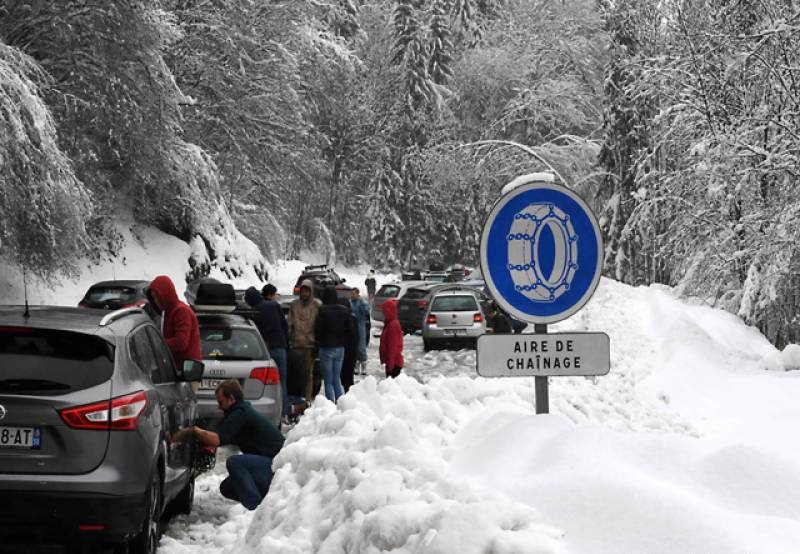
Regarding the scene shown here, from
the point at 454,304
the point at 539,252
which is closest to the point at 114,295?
the point at 454,304

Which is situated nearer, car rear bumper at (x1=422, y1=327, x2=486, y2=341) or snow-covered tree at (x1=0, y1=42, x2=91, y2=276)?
snow-covered tree at (x1=0, y1=42, x2=91, y2=276)

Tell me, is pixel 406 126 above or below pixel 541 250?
above

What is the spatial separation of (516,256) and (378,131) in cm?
7187

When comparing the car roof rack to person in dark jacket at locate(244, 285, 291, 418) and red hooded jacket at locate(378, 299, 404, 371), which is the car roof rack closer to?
person in dark jacket at locate(244, 285, 291, 418)

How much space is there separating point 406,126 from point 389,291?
121 feet

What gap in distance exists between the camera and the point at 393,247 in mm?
72312

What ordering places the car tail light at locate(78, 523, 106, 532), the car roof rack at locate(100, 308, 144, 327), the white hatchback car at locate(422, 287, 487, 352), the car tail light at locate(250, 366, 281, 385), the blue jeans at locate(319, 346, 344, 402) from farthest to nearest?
the white hatchback car at locate(422, 287, 487, 352) < the blue jeans at locate(319, 346, 344, 402) < the car tail light at locate(250, 366, 281, 385) < the car roof rack at locate(100, 308, 144, 327) < the car tail light at locate(78, 523, 106, 532)

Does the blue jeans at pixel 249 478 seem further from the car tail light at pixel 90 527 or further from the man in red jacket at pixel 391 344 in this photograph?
the man in red jacket at pixel 391 344

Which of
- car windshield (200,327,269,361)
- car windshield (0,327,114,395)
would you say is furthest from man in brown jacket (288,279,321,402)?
car windshield (0,327,114,395)

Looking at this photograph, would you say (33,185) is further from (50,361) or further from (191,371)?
(50,361)

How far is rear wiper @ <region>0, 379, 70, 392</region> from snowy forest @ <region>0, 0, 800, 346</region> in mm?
13346

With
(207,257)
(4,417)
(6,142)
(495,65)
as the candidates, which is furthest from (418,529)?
(495,65)

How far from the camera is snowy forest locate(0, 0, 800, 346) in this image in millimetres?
19969

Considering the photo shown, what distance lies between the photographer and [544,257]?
5.81m
